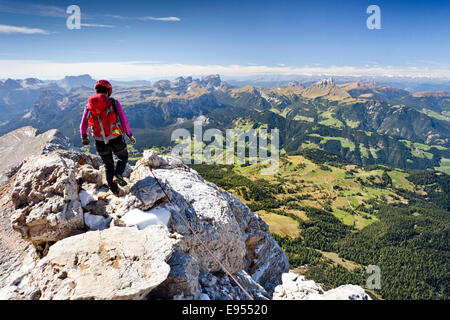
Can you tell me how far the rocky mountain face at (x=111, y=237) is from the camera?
24.0ft

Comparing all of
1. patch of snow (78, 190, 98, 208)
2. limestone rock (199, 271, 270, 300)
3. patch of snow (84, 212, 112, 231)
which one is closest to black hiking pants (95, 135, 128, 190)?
patch of snow (78, 190, 98, 208)

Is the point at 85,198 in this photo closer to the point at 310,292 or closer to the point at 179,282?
the point at 179,282

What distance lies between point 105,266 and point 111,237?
153cm

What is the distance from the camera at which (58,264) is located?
761 centimetres

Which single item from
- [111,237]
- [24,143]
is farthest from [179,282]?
[24,143]

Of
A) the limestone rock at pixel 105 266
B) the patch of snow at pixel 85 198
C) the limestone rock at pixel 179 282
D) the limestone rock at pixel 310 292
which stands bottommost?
the limestone rock at pixel 310 292

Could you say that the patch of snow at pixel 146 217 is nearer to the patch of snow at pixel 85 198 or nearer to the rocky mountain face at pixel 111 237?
the rocky mountain face at pixel 111 237

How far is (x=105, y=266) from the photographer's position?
741cm

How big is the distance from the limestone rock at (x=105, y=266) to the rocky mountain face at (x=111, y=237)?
1.3 inches

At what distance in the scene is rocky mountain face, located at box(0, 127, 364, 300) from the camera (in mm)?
7309

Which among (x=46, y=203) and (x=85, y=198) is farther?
(x=85, y=198)

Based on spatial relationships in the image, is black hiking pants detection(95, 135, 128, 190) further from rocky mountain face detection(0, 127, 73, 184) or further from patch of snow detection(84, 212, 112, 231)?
rocky mountain face detection(0, 127, 73, 184)

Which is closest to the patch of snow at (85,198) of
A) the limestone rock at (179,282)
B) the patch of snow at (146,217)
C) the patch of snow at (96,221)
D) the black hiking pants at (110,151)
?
the patch of snow at (96,221)

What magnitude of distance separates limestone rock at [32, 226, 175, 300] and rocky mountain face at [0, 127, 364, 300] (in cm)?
3
